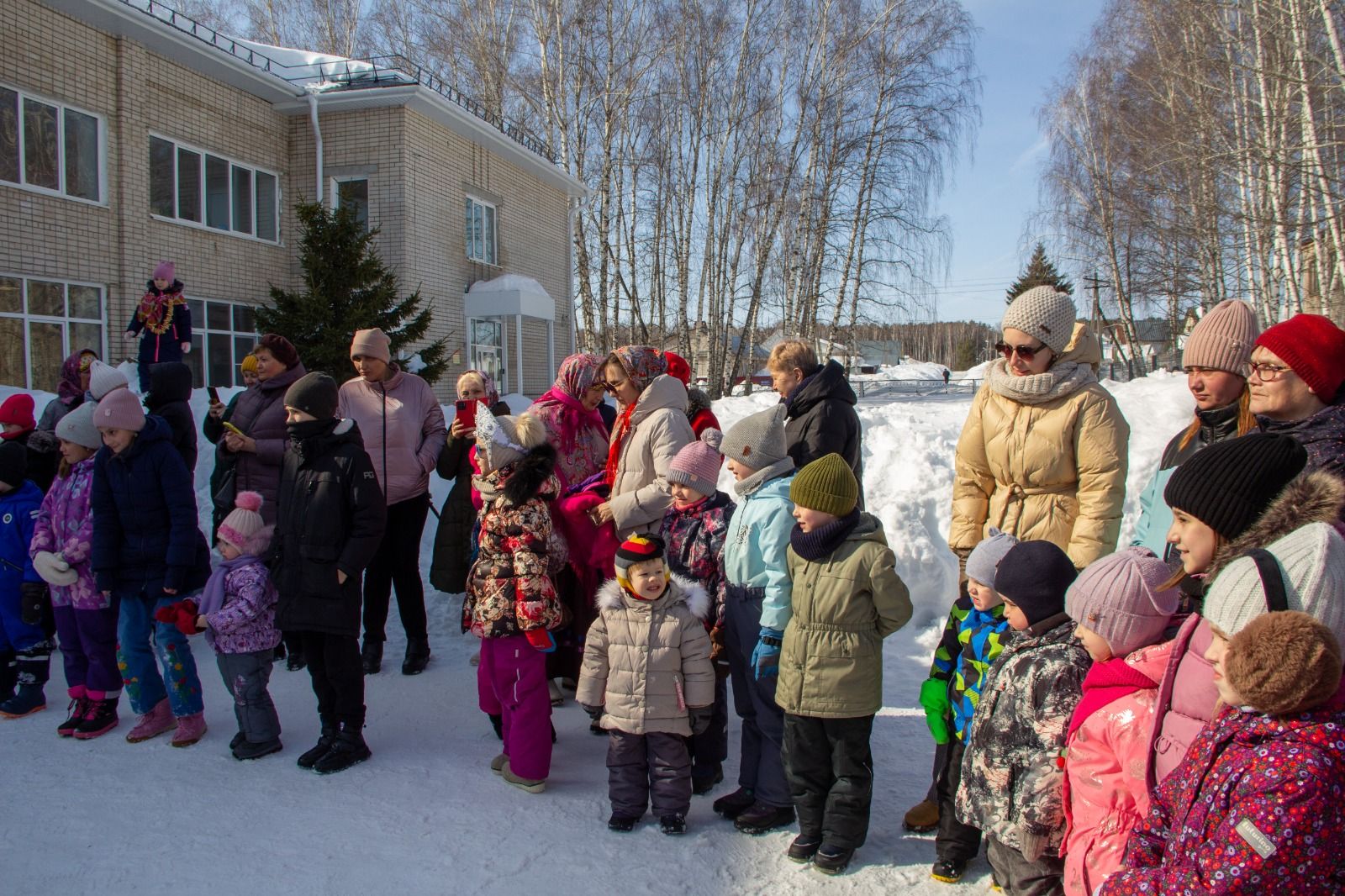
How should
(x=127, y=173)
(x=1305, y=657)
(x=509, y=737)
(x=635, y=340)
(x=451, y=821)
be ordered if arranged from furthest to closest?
(x=635, y=340) < (x=127, y=173) < (x=509, y=737) < (x=451, y=821) < (x=1305, y=657)

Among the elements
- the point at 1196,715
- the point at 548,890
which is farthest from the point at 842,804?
the point at 1196,715

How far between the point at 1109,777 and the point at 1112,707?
0.56ft

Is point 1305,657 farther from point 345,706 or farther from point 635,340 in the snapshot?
point 635,340

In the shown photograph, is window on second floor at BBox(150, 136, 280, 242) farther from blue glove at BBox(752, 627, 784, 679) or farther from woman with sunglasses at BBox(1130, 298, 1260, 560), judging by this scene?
woman with sunglasses at BBox(1130, 298, 1260, 560)

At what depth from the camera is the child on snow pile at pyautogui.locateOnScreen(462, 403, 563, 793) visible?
12.3 ft

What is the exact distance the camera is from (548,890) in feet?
9.69

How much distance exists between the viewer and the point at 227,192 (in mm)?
15078

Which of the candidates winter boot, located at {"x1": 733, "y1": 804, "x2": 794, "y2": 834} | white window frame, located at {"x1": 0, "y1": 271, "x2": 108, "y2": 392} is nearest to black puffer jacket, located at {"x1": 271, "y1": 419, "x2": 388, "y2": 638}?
winter boot, located at {"x1": 733, "y1": 804, "x2": 794, "y2": 834}

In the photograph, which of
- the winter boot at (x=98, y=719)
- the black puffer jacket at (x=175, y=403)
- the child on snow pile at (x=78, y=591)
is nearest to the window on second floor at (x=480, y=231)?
the black puffer jacket at (x=175, y=403)

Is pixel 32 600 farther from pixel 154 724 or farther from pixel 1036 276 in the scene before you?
pixel 1036 276

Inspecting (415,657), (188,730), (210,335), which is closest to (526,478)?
(415,657)

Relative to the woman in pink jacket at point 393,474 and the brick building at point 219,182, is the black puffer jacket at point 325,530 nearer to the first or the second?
the woman in pink jacket at point 393,474

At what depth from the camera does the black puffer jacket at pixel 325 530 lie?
396cm

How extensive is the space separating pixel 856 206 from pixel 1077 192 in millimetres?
7762
